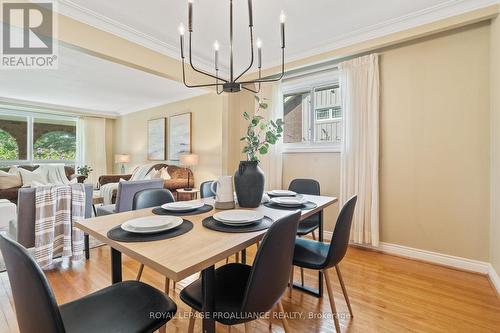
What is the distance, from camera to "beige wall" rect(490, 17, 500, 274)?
6.30 ft

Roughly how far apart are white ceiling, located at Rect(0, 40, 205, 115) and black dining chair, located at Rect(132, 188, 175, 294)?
100 inches

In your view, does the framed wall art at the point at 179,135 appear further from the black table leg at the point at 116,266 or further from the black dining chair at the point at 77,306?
the black dining chair at the point at 77,306

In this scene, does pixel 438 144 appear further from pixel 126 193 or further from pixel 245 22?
pixel 126 193

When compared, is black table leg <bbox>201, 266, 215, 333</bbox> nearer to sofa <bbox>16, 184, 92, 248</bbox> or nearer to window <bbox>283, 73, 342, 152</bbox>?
sofa <bbox>16, 184, 92, 248</bbox>

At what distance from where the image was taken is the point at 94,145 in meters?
6.64

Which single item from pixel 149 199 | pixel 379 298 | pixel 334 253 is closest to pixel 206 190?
pixel 149 199

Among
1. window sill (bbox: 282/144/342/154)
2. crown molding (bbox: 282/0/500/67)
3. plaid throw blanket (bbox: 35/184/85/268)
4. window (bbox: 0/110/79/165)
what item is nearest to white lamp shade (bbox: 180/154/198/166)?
window sill (bbox: 282/144/342/154)

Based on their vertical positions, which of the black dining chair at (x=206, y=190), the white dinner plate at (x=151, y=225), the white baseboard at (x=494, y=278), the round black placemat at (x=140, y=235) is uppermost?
the black dining chair at (x=206, y=190)

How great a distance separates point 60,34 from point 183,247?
2315mm

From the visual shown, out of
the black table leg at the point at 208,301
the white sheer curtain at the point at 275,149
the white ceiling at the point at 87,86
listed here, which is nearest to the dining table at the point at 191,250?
the black table leg at the point at 208,301

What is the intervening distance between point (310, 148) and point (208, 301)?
2.66 meters

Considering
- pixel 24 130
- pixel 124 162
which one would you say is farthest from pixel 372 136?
pixel 24 130

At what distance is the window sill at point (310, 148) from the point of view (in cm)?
305

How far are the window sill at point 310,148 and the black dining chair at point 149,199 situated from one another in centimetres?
207
